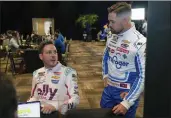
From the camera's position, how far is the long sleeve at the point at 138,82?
1.98 meters

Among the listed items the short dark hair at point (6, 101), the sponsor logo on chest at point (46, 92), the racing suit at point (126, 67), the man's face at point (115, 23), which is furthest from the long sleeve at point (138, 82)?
the short dark hair at point (6, 101)

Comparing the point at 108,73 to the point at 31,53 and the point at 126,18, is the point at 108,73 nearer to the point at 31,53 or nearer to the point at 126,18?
the point at 126,18

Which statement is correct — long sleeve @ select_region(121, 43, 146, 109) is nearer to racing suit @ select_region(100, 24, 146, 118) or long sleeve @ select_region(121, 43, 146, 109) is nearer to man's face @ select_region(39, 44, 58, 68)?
racing suit @ select_region(100, 24, 146, 118)

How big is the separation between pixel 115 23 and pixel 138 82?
0.41 meters

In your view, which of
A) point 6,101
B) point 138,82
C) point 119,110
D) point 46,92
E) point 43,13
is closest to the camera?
point 6,101

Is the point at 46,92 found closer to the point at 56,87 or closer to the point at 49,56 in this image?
the point at 56,87

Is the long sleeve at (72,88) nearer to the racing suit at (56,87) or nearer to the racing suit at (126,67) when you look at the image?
the racing suit at (56,87)

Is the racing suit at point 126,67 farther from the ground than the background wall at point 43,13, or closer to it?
closer to it

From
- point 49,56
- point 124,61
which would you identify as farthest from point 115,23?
point 49,56

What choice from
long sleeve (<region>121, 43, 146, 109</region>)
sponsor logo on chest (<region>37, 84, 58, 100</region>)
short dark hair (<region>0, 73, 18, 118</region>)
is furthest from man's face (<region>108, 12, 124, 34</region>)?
short dark hair (<region>0, 73, 18, 118</region>)

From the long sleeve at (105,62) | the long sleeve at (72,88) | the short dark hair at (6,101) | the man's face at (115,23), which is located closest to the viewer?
the short dark hair at (6,101)

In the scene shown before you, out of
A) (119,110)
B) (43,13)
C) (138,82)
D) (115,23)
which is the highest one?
(43,13)

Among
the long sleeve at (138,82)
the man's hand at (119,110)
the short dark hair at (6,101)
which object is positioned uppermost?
the short dark hair at (6,101)

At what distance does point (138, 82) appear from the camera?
1.99 m
